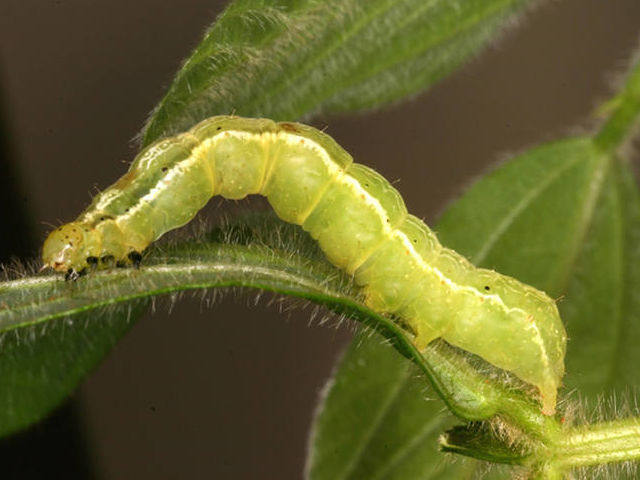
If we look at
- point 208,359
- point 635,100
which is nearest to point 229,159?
point 635,100

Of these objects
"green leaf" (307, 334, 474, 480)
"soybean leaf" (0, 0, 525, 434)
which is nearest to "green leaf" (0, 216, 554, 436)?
"soybean leaf" (0, 0, 525, 434)

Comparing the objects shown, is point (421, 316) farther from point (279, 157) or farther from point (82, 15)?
point (82, 15)

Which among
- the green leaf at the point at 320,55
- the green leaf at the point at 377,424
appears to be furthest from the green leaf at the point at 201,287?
the green leaf at the point at 377,424

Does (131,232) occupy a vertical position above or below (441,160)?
above

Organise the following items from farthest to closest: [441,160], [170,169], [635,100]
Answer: [441,160]
[635,100]
[170,169]

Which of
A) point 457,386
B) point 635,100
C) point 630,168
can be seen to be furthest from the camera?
point 630,168

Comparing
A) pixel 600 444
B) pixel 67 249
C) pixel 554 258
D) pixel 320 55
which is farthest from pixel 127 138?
pixel 600 444

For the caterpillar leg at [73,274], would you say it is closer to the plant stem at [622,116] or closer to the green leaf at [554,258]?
the green leaf at [554,258]

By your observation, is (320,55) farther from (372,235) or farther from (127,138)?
(127,138)
